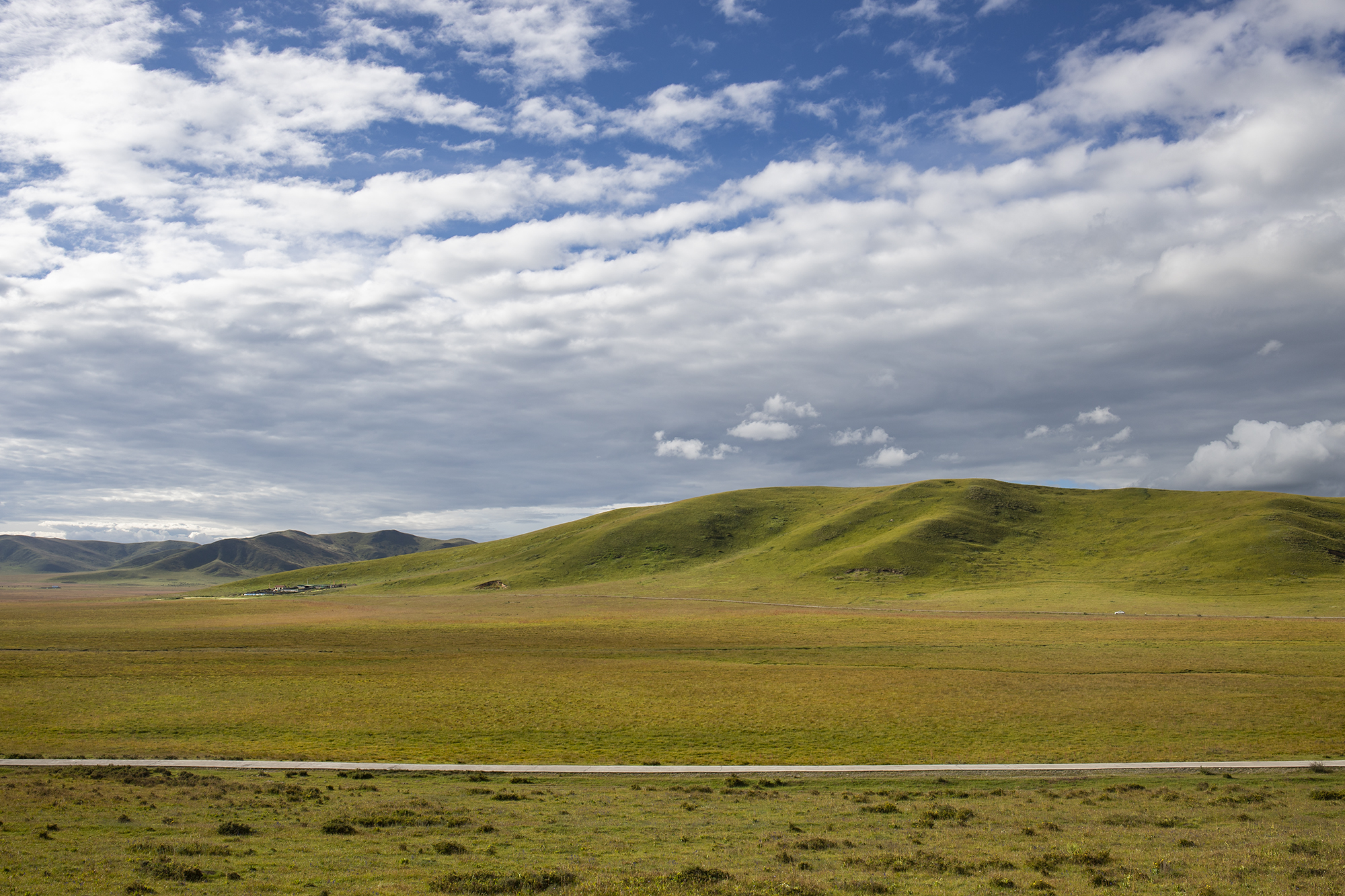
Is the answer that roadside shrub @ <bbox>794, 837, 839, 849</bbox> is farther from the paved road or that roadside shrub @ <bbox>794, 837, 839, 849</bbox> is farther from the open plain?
the paved road

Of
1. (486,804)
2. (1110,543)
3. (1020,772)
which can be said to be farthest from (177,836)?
(1110,543)

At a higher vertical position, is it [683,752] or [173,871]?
[173,871]

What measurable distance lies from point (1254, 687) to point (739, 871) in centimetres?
4818

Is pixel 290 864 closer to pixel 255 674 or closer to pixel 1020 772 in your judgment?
pixel 1020 772

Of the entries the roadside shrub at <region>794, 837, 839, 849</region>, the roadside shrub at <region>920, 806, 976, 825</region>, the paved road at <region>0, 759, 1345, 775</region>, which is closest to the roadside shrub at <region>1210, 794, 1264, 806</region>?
the paved road at <region>0, 759, 1345, 775</region>

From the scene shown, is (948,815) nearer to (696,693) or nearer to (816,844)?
(816,844)

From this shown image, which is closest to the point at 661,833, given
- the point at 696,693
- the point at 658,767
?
the point at 658,767

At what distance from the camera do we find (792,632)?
91.6 metres

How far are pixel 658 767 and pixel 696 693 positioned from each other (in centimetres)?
1911

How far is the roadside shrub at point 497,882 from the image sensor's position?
15.0 m

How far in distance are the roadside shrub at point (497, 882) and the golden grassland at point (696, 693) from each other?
682 inches

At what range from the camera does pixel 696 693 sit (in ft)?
163

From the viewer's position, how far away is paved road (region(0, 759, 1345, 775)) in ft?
96.6

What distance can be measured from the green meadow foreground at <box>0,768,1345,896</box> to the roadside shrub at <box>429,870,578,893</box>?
0.18ft
